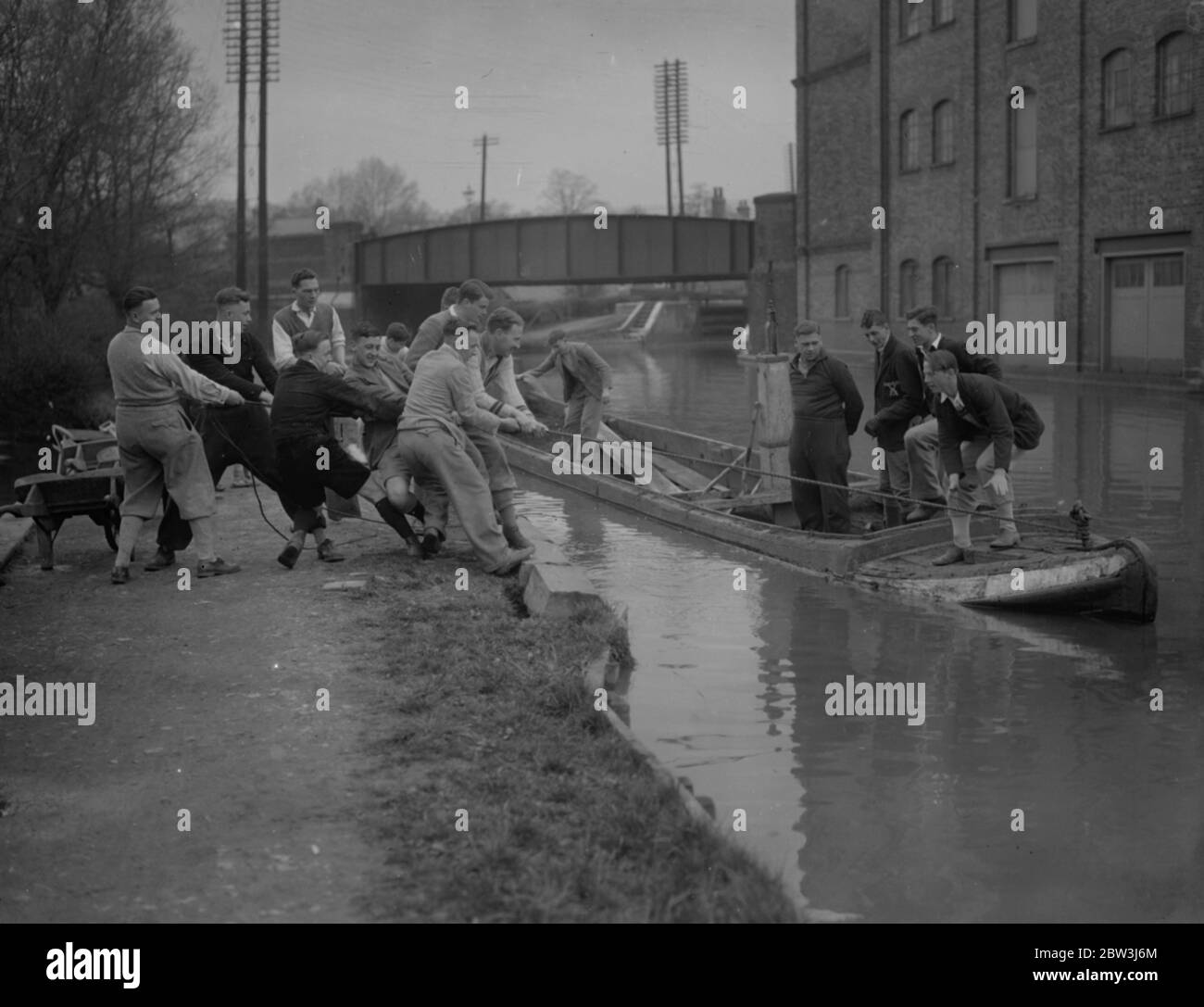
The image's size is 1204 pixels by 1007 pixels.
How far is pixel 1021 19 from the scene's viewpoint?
1393 inches

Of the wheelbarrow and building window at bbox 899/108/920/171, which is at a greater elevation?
building window at bbox 899/108/920/171

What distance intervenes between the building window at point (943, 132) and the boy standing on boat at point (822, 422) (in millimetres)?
27133

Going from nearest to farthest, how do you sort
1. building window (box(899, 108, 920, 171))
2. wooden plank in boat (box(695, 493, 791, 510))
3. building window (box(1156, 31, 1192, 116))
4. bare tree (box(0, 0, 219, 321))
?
1. wooden plank in boat (box(695, 493, 791, 510))
2. bare tree (box(0, 0, 219, 321))
3. building window (box(1156, 31, 1192, 116))
4. building window (box(899, 108, 920, 171))

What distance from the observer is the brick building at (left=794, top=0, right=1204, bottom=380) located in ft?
98.7

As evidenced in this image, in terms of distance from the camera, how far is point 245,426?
12.4m

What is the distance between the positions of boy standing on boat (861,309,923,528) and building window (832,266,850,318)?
108 ft

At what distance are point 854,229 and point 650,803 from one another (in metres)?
42.0

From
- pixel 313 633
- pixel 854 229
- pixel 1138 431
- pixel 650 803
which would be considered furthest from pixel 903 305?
pixel 650 803

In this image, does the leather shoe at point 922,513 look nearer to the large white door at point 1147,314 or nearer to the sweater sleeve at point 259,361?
the sweater sleeve at point 259,361

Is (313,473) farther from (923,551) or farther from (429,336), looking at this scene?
(923,551)

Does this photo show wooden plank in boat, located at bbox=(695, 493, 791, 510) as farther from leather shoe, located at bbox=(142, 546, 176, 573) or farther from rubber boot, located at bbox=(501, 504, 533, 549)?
leather shoe, located at bbox=(142, 546, 176, 573)

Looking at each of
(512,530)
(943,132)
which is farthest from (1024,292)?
(512,530)

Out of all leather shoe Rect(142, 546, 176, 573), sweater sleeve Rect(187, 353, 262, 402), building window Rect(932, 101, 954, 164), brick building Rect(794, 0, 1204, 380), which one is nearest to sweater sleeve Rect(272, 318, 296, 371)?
sweater sleeve Rect(187, 353, 262, 402)
